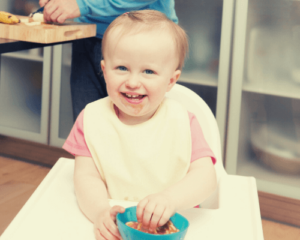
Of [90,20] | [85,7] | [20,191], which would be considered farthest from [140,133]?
[20,191]

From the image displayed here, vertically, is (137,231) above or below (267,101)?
above

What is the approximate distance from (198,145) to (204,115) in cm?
18

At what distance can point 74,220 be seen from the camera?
0.61 meters

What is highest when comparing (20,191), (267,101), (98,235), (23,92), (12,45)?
(12,45)

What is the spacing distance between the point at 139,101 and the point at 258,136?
4.01ft

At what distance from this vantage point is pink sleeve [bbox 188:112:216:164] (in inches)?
28.9

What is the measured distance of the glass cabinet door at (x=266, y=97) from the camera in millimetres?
1625

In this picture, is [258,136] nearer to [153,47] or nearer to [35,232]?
[153,47]

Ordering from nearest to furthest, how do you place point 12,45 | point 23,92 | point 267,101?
point 12,45, point 267,101, point 23,92

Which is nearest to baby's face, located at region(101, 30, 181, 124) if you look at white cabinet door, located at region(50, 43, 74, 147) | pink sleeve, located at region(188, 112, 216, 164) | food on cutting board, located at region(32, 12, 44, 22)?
pink sleeve, located at region(188, 112, 216, 164)

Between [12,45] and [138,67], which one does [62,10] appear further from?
[138,67]

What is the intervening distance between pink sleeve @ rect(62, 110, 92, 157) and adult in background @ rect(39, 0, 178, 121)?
45 cm

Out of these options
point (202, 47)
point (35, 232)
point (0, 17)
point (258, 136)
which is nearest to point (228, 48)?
point (202, 47)

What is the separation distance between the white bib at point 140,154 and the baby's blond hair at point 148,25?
0.14m
